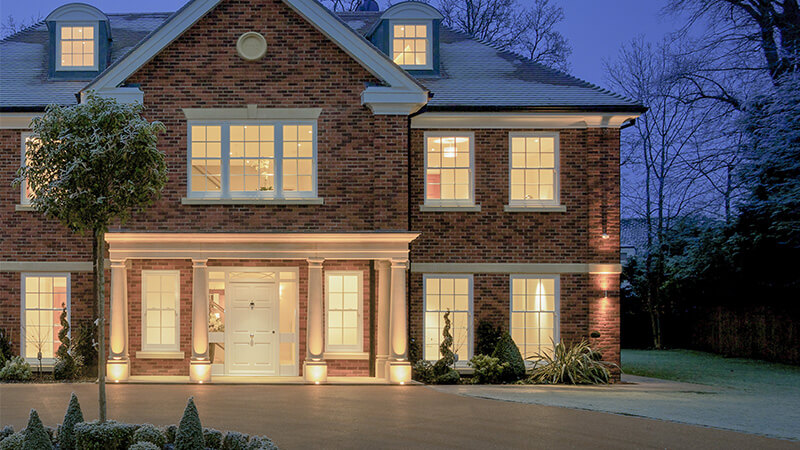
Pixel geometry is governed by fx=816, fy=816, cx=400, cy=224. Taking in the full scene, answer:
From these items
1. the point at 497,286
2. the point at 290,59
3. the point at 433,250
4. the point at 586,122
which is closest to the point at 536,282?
the point at 497,286

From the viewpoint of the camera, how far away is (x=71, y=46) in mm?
20766

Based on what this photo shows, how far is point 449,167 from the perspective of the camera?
19172mm

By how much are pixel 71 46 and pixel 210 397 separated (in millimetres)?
10838

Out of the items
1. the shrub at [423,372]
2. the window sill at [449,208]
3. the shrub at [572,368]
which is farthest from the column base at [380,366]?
the window sill at [449,208]

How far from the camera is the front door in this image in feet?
61.4

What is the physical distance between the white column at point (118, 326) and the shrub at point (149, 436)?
8.89 m

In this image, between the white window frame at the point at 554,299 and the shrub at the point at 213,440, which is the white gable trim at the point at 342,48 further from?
the shrub at the point at 213,440

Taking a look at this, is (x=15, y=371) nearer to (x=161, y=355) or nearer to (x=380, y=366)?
(x=161, y=355)

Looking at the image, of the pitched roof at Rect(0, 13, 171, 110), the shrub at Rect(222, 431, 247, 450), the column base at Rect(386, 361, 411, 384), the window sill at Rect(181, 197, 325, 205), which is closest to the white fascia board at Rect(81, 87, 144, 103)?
the pitched roof at Rect(0, 13, 171, 110)

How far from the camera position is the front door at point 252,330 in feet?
61.4

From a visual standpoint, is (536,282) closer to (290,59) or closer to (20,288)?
(290,59)

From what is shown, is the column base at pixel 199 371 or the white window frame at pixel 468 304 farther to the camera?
the white window frame at pixel 468 304

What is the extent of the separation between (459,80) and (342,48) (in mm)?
3514

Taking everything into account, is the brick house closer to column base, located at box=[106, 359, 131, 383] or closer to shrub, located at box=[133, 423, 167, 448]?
column base, located at box=[106, 359, 131, 383]
